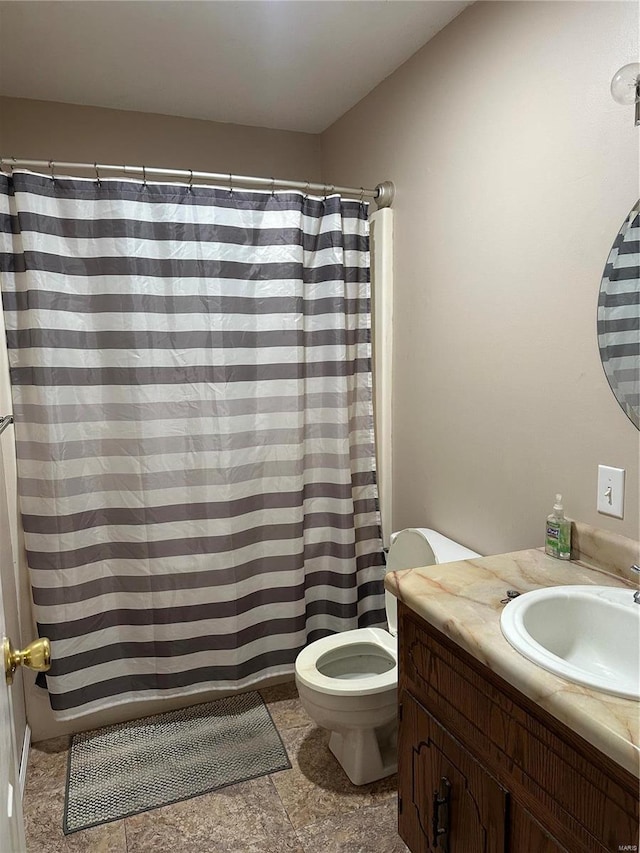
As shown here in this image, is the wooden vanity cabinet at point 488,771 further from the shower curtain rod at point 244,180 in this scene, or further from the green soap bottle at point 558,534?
the shower curtain rod at point 244,180

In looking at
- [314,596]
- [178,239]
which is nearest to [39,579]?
[314,596]

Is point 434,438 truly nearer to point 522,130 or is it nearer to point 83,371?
point 522,130

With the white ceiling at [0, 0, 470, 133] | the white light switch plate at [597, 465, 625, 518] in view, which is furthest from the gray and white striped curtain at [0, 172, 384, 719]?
the white light switch plate at [597, 465, 625, 518]

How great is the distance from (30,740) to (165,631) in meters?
0.62

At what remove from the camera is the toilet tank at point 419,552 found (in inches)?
75.2

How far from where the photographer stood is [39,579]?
2090mm

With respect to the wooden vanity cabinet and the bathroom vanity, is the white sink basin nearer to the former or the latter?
the bathroom vanity

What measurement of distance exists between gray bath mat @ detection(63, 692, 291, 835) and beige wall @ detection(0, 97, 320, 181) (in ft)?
7.80

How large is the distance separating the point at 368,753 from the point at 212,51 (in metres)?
2.48

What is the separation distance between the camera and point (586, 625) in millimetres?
1305

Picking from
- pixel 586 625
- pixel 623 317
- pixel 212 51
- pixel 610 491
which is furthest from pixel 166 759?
pixel 212 51

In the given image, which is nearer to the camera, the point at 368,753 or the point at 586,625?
the point at 586,625

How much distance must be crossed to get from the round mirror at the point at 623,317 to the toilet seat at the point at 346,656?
1.08 metres

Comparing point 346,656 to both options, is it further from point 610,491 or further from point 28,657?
point 28,657
